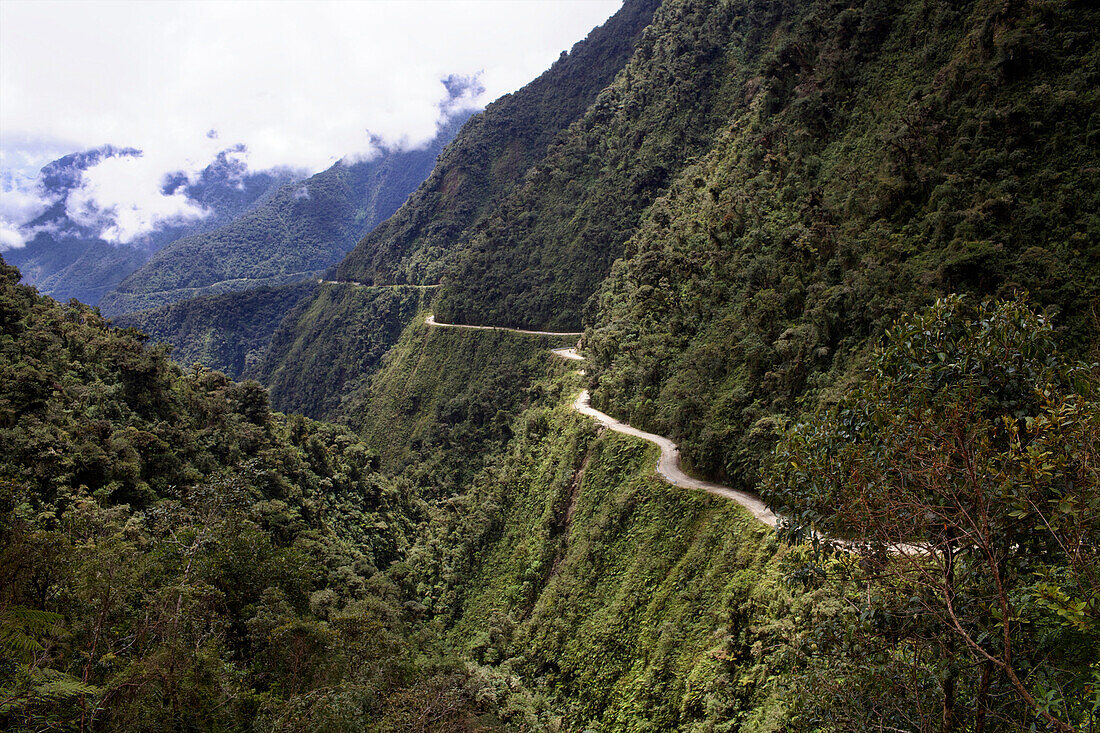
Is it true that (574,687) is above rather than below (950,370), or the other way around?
below

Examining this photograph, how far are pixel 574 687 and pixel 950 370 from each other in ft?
71.5

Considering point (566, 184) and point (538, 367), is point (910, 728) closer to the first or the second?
point (538, 367)

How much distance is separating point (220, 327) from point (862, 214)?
5224 inches

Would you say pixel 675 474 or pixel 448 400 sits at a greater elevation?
pixel 448 400

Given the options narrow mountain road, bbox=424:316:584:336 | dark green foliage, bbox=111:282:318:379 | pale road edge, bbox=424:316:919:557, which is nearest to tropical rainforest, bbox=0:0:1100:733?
pale road edge, bbox=424:316:919:557

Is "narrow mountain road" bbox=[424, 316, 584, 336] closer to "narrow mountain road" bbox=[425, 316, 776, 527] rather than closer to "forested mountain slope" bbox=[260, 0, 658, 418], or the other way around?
"forested mountain slope" bbox=[260, 0, 658, 418]

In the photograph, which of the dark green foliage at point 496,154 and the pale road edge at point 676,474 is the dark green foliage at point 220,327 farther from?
the pale road edge at point 676,474

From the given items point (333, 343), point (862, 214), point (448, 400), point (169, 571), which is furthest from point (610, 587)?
point (333, 343)

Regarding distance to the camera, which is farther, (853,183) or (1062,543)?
(853,183)

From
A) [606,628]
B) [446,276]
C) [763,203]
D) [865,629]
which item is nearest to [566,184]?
[446,276]

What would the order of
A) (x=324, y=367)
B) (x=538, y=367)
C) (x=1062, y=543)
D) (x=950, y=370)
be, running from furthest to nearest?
(x=324, y=367) → (x=538, y=367) → (x=950, y=370) → (x=1062, y=543)

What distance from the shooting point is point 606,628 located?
24297 millimetres

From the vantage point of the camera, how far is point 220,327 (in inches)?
4884

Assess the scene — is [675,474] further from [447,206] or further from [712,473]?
[447,206]
